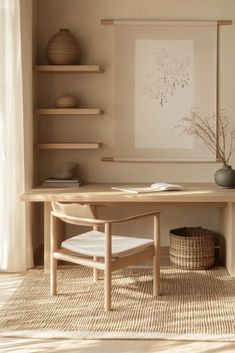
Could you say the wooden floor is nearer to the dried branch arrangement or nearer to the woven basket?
the woven basket

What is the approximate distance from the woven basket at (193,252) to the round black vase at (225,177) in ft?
1.38

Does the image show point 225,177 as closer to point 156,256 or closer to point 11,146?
point 156,256

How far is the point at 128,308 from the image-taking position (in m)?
3.86

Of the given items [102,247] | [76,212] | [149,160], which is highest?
[149,160]

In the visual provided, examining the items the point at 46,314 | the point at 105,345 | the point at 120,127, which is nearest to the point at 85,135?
the point at 120,127

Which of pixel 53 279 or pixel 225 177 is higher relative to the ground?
pixel 225 177

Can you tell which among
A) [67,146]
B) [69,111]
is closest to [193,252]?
[67,146]

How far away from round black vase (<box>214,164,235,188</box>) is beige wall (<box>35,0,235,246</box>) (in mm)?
427

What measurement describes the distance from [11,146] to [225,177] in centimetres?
163

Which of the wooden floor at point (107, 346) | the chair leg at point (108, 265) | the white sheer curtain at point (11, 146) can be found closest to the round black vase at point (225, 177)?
the chair leg at point (108, 265)

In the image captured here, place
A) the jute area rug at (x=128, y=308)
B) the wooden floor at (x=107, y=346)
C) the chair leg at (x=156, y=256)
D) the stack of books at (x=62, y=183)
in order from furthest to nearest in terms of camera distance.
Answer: the stack of books at (x=62, y=183) → the chair leg at (x=156, y=256) → the jute area rug at (x=128, y=308) → the wooden floor at (x=107, y=346)

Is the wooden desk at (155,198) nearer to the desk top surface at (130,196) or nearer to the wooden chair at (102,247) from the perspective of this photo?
the desk top surface at (130,196)

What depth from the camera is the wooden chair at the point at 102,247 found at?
3.78 m

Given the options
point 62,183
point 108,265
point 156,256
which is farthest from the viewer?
point 62,183
